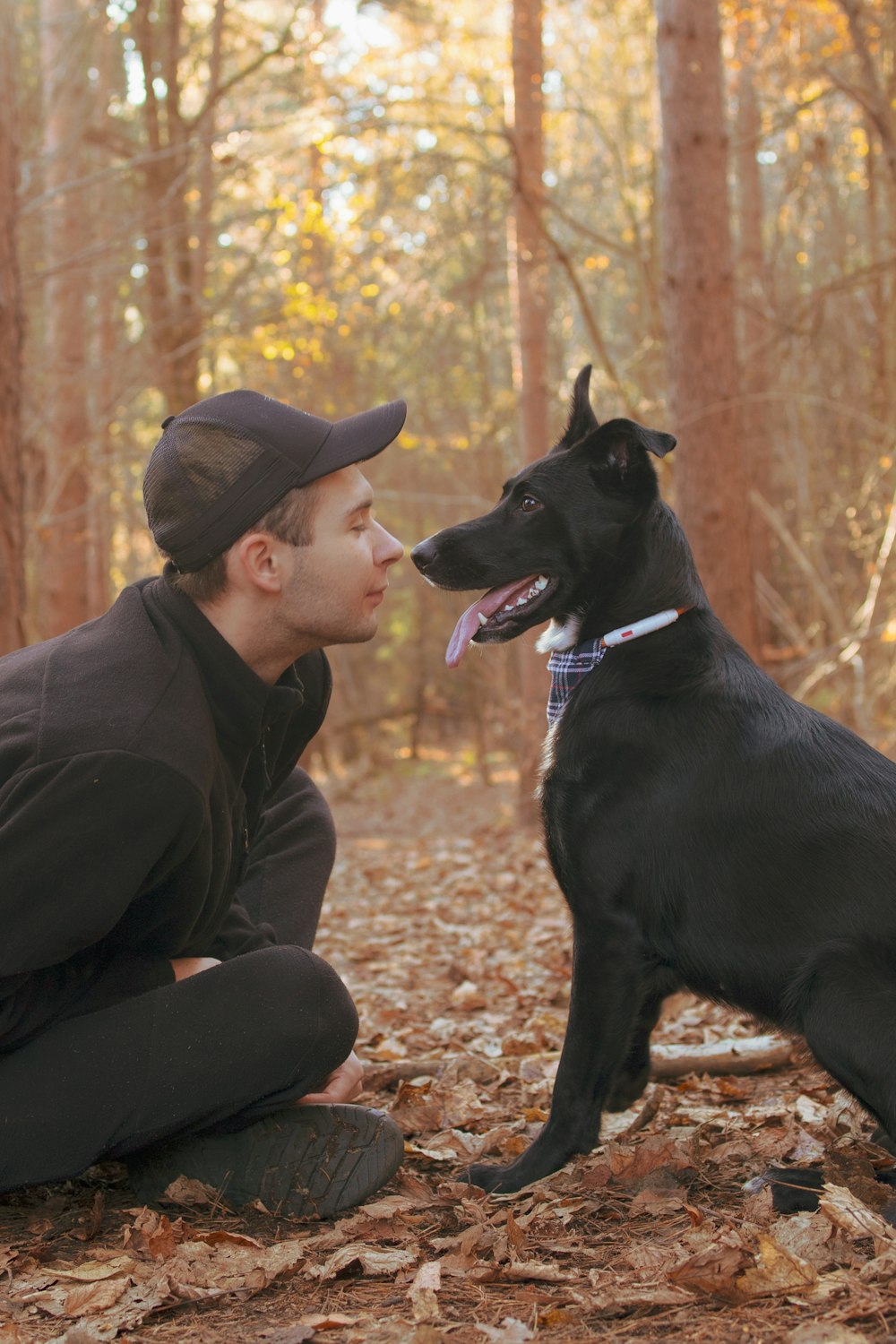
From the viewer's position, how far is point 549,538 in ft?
10.7

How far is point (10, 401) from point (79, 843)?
392 centimetres

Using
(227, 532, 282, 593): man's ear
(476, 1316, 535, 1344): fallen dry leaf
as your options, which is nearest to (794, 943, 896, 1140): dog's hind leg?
(476, 1316, 535, 1344): fallen dry leaf

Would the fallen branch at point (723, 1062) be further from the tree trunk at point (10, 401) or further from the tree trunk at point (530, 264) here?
the tree trunk at point (530, 264)

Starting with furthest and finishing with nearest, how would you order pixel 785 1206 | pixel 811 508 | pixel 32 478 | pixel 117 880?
1. pixel 811 508
2. pixel 32 478
3. pixel 785 1206
4. pixel 117 880

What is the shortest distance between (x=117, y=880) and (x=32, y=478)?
7453 mm

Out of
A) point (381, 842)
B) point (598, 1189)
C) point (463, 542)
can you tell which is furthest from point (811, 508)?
point (598, 1189)

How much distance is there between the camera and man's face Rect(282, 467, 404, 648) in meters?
2.72

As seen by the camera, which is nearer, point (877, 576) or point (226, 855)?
point (226, 855)

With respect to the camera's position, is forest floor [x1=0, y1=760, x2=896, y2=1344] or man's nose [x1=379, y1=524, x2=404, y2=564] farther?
man's nose [x1=379, y1=524, x2=404, y2=564]

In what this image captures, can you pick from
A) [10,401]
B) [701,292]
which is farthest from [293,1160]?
[701,292]

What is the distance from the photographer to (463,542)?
333 cm

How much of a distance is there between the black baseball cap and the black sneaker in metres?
1.32

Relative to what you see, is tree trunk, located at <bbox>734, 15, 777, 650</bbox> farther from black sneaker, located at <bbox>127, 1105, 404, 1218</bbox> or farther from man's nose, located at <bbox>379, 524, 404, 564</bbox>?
black sneaker, located at <bbox>127, 1105, 404, 1218</bbox>

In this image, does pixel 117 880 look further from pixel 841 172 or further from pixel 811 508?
pixel 841 172
